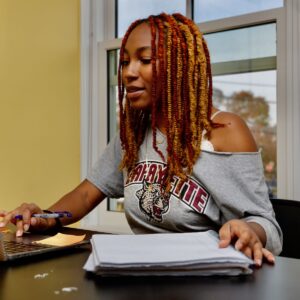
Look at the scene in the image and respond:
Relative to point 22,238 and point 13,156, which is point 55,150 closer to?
point 13,156

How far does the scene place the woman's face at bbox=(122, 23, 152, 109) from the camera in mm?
1154

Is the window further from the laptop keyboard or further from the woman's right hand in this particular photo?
the laptop keyboard

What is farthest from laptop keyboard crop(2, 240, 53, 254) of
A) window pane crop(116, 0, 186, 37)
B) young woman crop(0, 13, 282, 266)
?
window pane crop(116, 0, 186, 37)

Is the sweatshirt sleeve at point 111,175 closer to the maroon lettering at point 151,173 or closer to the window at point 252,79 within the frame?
the maroon lettering at point 151,173

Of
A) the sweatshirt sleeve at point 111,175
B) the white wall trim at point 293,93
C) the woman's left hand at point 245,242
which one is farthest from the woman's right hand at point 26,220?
the white wall trim at point 293,93

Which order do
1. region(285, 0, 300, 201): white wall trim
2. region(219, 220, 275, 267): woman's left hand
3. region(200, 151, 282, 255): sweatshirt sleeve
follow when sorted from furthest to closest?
region(285, 0, 300, 201): white wall trim < region(200, 151, 282, 255): sweatshirt sleeve < region(219, 220, 275, 267): woman's left hand

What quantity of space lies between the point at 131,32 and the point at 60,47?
3.65 ft

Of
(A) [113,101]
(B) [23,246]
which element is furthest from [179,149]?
(A) [113,101]

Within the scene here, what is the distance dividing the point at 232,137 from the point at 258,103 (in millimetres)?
675

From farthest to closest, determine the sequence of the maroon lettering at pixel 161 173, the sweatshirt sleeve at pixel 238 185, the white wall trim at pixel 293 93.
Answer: the white wall trim at pixel 293 93
the maroon lettering at pixel 161 173
the sweatshirt sleeve at pixel 238 185

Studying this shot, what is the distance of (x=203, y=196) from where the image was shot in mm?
1104

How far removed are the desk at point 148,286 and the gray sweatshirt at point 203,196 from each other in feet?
1.02

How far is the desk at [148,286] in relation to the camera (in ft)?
1.92

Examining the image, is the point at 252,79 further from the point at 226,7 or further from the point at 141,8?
the point at 141,8
